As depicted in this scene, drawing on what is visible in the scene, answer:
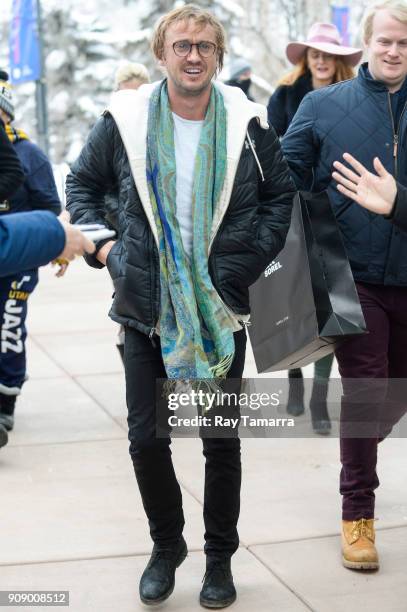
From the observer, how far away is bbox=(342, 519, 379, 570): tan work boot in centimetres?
428

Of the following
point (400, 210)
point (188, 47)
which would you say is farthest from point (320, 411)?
point (188, 47)

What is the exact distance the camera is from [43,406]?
6961mm

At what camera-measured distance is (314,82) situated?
6.46 metres

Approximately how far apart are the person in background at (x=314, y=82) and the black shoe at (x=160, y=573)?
222 cm

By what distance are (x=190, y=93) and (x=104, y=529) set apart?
1908 millimetres

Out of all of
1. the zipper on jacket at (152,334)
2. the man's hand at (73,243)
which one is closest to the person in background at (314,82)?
the zipper on jacket at (152,334)

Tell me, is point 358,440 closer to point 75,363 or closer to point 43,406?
point 43,406

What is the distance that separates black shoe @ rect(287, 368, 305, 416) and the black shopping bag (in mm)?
1948

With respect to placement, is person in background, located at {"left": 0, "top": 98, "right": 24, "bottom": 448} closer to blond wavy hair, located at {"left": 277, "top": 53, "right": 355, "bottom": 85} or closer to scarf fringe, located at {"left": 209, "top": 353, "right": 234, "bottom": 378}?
scarf fringe, located at {"left": 209, "top": 353, "right": 234, "bottom": 378}

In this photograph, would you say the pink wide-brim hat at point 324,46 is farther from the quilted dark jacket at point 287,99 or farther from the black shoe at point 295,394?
the black shoe at point 295,394

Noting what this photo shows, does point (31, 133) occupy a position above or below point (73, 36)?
below

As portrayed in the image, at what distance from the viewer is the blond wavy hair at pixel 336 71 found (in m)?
6.41

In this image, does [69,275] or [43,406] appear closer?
[43,406]

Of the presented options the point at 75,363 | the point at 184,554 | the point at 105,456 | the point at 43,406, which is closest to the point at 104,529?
the point at 184,554
